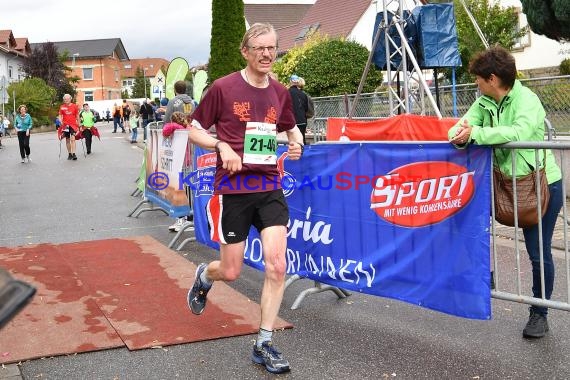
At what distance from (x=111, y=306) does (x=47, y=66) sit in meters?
81.8

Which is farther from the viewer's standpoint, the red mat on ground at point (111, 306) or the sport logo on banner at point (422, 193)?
the red mat on ground at point (111, 306)

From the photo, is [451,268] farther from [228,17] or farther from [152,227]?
[228,17]

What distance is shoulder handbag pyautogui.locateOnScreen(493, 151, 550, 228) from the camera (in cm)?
476

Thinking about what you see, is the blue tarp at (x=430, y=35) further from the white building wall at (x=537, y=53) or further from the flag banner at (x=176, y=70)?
the white building wall at (x=537, y=53)

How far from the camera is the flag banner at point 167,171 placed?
9.25 metres

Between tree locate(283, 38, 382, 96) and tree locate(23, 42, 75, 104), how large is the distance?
5526 cm

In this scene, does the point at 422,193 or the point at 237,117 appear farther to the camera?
the point at 422,193

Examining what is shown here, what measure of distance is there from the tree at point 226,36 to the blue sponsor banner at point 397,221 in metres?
22.5

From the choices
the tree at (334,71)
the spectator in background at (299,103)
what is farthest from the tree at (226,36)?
the spectator in background at (299,103)

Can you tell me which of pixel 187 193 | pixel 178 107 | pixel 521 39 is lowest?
pixel 187 193

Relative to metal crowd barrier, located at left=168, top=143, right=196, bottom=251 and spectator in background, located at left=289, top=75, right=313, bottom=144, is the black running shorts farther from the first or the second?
spectator in background, located at left=289, top=75, right=313, bottom=144

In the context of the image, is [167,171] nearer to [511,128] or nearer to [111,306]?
[111,306]

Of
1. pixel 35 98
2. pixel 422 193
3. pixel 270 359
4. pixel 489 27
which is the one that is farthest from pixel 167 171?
pixel 35 98

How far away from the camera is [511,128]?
4598 mm
